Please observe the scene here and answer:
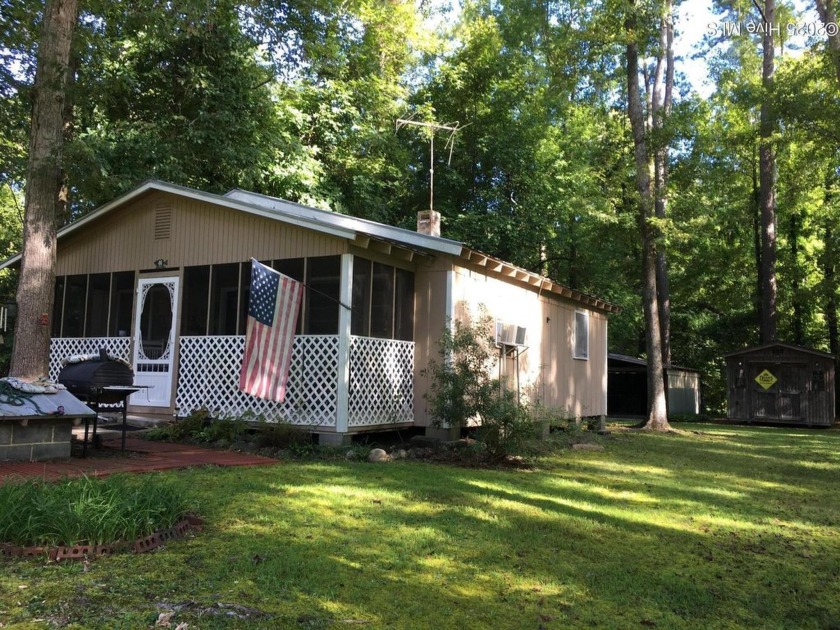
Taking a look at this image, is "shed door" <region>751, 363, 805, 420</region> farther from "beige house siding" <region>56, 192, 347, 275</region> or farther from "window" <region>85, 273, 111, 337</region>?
"window" <region>85, 273, 111, 337</region>

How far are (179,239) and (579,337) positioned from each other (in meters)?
8.88

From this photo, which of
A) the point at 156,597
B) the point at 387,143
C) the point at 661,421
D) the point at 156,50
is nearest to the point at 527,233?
the point at 387,143

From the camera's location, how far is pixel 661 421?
1597 cm

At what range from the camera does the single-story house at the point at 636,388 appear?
22984 millimetres

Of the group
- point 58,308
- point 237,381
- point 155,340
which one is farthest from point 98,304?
point 237,381

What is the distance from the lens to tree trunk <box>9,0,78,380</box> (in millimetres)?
8844

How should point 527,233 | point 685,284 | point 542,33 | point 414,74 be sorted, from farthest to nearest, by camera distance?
1. point 685,284
2. point 414,74
3. point 527,233
4. point 542,33

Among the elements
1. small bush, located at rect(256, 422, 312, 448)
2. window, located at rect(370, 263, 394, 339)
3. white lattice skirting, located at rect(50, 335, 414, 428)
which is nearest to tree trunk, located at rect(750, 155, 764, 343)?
window, located at rect(370, 263, 394, 339)

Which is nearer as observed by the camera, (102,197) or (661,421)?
(102,197)

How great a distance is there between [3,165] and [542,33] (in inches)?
543

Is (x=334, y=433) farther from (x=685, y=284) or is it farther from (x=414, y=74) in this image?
(x=685, y=284)

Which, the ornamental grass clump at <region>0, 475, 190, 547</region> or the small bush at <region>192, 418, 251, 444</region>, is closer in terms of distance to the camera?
the ornamental grass clump at <region>0, 475, 190, 547</region>

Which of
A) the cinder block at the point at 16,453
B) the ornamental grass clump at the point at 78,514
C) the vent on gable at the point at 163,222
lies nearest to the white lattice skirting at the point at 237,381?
the vent on gable at the point at 163,222

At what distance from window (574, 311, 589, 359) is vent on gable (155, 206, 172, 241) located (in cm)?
884
